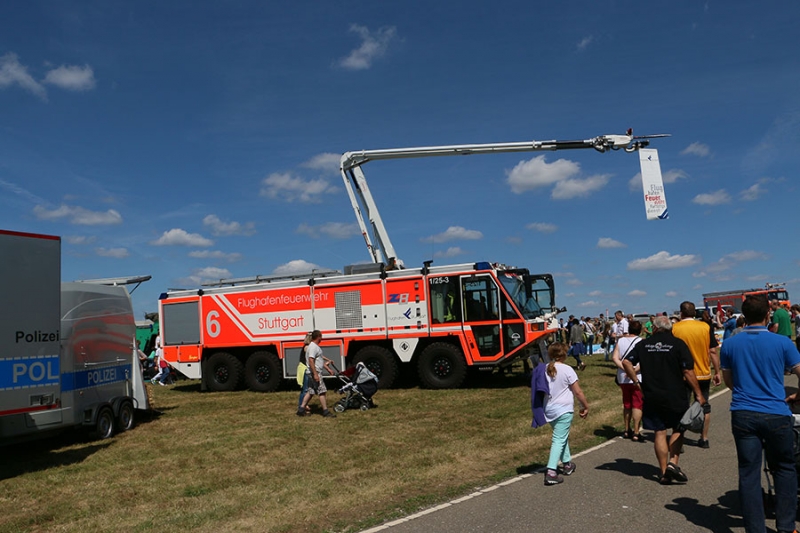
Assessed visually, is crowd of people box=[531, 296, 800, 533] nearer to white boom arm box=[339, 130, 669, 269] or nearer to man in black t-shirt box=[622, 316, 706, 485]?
man in black t-shirt box=[622, 316, 706, 485]

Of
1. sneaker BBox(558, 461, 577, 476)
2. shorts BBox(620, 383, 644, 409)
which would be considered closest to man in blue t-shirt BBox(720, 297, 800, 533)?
sneaker BBox(558, 461, 577, 476)

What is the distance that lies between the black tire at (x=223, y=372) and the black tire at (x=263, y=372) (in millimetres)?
356

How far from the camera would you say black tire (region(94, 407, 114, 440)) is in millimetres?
10672

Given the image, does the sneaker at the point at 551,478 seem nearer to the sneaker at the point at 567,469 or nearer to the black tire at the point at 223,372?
the sneaker at the point at 567,469

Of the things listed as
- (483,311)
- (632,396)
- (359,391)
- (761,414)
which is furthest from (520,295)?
(761,414)

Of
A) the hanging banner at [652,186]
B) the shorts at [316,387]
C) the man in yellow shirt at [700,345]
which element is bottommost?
the shorts at [316,387]

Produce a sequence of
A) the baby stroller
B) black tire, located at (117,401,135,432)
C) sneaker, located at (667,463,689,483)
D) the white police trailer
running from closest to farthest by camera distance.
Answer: sneaker, located at (667,463,689,483) → the white police trailer → black tire, located at (117,401,135,432) → the baby stroller

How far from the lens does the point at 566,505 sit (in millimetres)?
5906

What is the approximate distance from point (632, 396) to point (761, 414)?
4.14 meters

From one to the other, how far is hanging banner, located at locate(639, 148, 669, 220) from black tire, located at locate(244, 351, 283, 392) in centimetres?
999

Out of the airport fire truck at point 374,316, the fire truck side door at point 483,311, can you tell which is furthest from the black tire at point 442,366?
the fire truck side door at point 483,311

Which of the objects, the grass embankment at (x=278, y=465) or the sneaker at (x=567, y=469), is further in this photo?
the sneaker at (x=567, y=469)

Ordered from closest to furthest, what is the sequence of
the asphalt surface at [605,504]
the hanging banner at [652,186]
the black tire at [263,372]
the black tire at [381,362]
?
the asphalt surface at [605,504]
the hanging banner at [652,186]
the black tire at [381,362]
the black tire at [263,372]

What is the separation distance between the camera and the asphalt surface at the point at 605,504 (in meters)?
5.32
